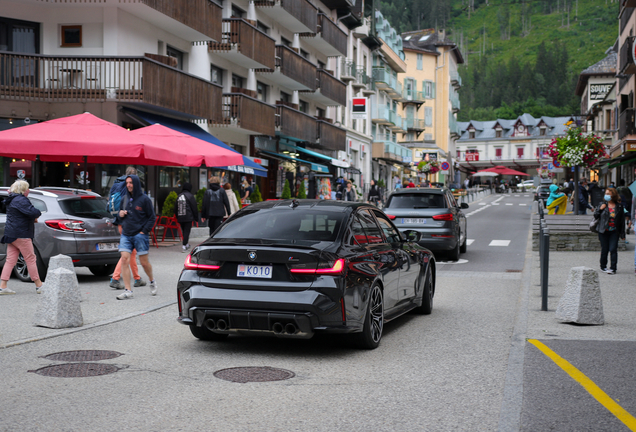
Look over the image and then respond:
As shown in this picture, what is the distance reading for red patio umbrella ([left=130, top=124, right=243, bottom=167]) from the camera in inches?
620

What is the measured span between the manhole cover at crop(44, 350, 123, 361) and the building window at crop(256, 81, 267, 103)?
27.8m

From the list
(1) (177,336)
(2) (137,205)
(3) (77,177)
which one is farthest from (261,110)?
(1) (177,336)

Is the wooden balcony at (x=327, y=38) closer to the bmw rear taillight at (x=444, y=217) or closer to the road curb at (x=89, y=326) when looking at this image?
the bmw rear taillight at (x=444, y=217)

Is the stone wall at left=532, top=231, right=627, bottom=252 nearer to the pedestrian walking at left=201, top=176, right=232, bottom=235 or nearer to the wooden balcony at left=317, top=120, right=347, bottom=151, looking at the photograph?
the pedestrian walking at left=201, top=176, right=232, bottom=235

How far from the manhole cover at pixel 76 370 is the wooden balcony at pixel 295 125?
91.6 feet

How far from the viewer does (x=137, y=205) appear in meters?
10.8

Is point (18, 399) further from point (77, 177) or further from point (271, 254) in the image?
point (77, 177)

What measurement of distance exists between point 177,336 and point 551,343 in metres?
3.85

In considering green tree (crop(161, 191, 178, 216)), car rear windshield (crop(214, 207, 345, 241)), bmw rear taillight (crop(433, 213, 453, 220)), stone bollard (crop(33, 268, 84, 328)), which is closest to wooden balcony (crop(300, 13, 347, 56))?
green tree (crop(161, 191, 178, 216))

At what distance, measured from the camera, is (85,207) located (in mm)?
12430

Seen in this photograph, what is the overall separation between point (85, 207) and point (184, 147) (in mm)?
4478

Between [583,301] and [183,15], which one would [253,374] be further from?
[183,15]

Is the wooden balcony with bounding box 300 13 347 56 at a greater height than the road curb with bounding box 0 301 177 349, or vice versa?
the wooden balcony with bounding box 300 13 347 56

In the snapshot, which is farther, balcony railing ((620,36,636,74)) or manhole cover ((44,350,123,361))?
balcony railing ((620,36,636,74))
